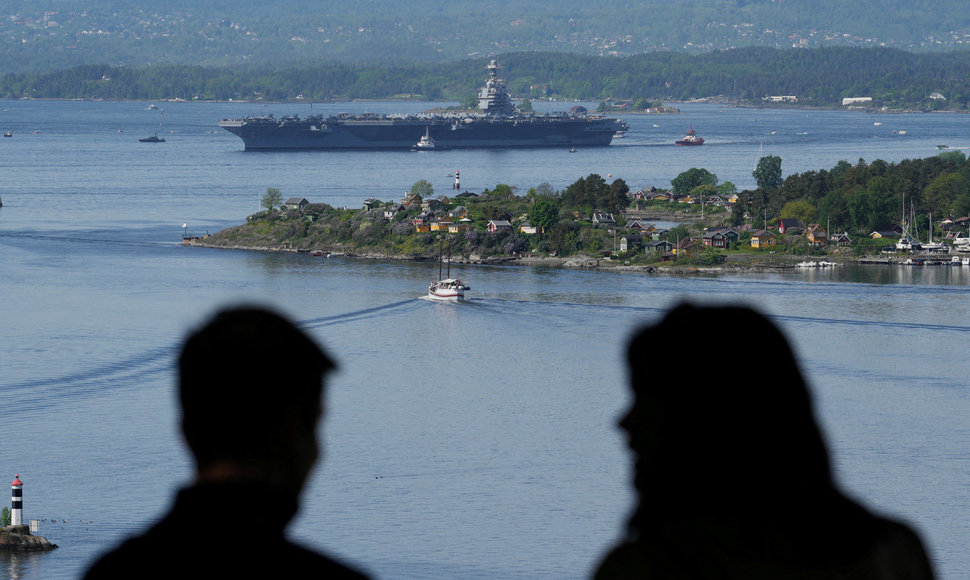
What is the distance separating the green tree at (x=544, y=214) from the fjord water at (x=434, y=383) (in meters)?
3.52

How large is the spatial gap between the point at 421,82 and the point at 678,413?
587 ft

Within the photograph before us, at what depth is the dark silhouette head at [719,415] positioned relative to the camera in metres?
1.54

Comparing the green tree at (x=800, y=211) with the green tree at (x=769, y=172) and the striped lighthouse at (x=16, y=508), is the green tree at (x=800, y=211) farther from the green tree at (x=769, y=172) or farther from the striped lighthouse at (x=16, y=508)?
the striped lighthouse at (x=16, y=508)

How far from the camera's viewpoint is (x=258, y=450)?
1503mm

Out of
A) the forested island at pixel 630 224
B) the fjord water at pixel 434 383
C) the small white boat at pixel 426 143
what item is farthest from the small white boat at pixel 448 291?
the small white boat at pixel 426 143

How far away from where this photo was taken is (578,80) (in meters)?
185

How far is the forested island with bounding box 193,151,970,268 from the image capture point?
39.5m

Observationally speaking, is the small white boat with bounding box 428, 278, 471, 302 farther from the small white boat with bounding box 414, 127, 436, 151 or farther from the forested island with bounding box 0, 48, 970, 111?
the forested island with bounding box 0, 48, 970, 111

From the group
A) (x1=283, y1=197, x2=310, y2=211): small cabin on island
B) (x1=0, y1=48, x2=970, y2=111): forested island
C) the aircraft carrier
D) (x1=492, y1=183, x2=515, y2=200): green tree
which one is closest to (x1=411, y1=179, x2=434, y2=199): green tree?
(x1=492, y1=183, x2=515, y2=200): green tree

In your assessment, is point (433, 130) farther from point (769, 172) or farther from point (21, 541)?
point (21, 541)

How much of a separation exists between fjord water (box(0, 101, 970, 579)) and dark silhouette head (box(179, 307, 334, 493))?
0.02 metres

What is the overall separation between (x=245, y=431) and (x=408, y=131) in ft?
276

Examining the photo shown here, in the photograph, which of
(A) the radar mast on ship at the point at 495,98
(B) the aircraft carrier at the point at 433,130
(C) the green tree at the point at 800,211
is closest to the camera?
(C) the green tree at the point at 800,211

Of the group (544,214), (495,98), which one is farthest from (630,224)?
(495,98)
